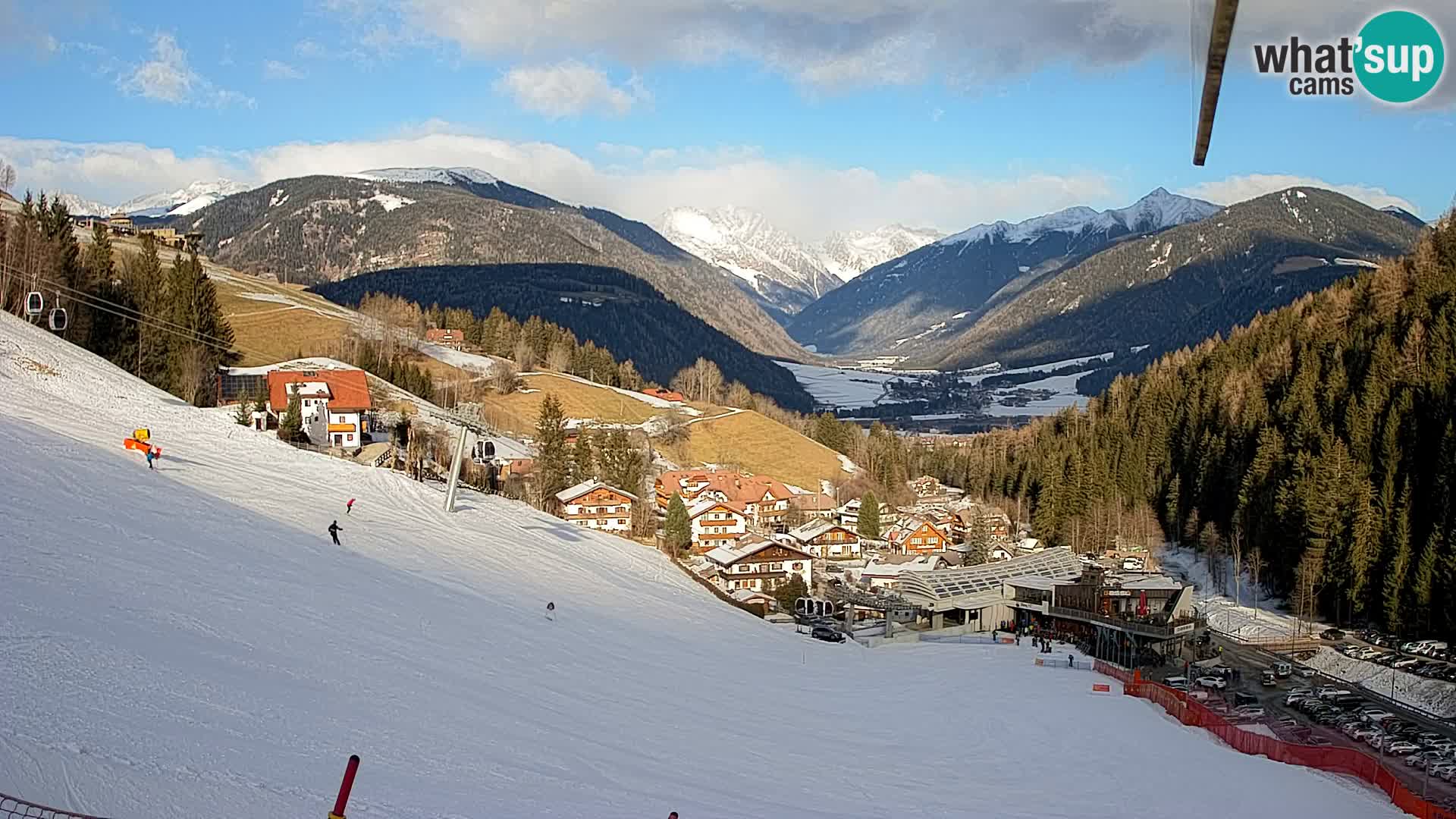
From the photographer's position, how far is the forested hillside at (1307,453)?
4794 centimetres

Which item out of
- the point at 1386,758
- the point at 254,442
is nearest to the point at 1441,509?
the point at 1386,758

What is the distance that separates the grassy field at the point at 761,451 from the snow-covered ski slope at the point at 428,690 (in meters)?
63.3

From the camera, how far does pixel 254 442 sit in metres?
39.7

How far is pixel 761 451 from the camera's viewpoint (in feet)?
340

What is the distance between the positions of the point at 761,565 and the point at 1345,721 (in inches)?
1342

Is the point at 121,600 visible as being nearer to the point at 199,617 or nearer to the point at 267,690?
the point at 199,617

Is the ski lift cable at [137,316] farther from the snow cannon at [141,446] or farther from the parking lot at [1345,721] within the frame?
the parking lot at [1345,721]

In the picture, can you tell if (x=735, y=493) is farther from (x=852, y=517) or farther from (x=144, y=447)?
(x=144, y=447)

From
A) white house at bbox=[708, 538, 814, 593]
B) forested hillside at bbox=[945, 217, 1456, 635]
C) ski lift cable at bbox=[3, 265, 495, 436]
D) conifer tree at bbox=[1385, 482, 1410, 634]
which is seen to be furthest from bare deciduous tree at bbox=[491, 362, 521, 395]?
conifer tree at bbox=[1385, 482, 1410, 634]

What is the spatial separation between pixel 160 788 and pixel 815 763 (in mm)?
10477

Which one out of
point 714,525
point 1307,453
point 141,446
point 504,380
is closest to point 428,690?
point 141,446

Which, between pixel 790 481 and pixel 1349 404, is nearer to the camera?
pixel 1349 404

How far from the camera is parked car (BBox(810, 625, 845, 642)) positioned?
41125 mm

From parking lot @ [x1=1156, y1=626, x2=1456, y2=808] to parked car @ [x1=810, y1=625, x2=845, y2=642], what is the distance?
1169 cm
